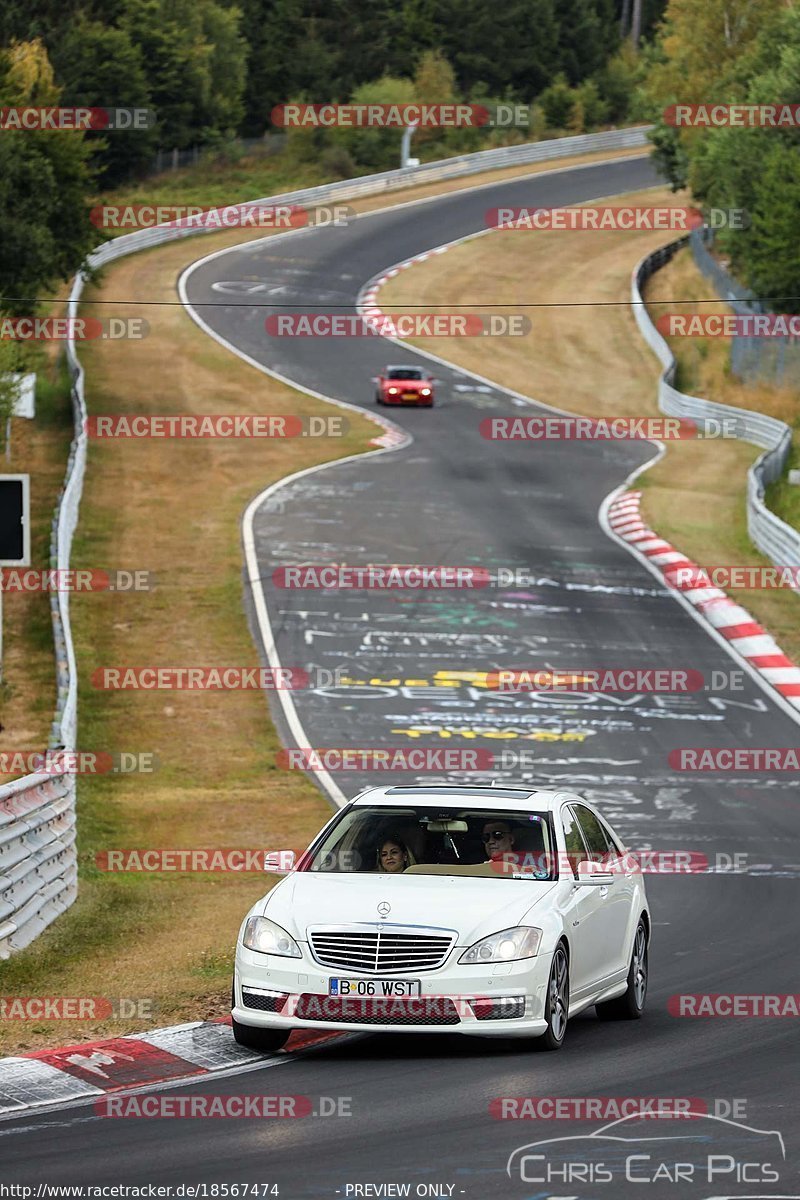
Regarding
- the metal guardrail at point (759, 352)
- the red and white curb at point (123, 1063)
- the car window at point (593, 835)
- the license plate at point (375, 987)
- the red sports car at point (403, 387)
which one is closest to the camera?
the red and white curb at point (123, 1063)

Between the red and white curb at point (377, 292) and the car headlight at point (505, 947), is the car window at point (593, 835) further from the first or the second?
the red and white curb at point (377, 292)

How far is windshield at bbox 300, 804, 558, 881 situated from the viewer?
11742mm

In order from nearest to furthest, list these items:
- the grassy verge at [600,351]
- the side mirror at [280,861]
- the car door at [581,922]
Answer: the car door at [581,922] → the side mirror at [280,861] → the grassy verge at [600,351]

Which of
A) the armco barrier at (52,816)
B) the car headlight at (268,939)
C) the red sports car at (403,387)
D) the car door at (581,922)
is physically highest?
the car headlight at (268,939)

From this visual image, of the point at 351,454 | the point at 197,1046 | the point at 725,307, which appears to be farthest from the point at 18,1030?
the point at 725,307

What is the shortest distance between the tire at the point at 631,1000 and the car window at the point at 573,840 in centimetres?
78

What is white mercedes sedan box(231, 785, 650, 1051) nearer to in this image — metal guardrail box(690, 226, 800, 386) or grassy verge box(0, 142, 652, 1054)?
grassy verge box(0, 142, 652, 1054)

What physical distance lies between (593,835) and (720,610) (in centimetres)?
2204

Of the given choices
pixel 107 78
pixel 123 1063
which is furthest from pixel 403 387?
pixel 123 1063

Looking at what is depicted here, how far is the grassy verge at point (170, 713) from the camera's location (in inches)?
558

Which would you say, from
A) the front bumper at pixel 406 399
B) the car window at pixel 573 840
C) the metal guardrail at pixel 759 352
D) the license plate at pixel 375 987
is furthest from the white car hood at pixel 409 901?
the metal guardrail at pixel 759 352

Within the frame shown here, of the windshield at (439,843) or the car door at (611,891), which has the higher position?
the windshield at (439,843)

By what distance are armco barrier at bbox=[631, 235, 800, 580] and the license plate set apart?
86.7 feet

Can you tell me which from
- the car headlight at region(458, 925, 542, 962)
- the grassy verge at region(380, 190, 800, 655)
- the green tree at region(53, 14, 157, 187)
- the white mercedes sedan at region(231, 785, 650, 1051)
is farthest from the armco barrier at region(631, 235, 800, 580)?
the car headlight at region(458, 925, 542, 962)
